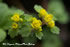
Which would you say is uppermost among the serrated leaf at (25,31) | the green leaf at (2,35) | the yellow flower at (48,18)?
the yellow flower at (48,18)

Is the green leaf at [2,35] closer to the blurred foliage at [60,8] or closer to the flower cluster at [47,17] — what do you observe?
the flower cluster at [47,17]

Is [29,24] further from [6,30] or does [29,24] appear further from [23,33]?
[6,30]

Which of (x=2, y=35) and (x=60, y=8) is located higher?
(x=60, y=8)

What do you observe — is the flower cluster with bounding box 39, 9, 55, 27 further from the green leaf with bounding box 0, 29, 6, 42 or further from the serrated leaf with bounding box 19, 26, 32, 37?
the green leaf with bounding box 0, 29, 6, 42

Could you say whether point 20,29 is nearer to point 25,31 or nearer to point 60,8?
point 25,31

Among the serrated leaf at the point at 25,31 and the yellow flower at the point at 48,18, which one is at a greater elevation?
the yellow flower at the point at 48,18

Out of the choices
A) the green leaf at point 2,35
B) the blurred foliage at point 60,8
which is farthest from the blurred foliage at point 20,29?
the blurred foliage at point 60,8

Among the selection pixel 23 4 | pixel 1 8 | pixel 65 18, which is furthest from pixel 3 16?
pixel 65 18

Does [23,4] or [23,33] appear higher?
[23,4]

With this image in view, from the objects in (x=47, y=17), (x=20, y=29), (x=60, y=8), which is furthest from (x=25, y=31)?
(x=60, y=8)

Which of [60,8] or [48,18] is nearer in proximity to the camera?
[48,18]

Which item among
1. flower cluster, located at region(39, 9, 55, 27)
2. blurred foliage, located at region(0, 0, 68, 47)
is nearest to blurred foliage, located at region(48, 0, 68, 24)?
blurred foliage, located at region(0, 0, 68, 47)
